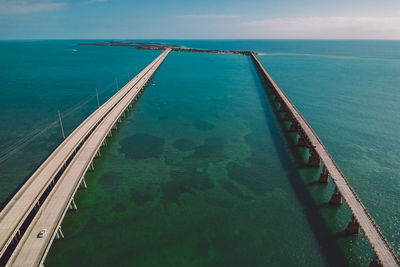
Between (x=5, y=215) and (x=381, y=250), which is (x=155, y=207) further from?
(x=381, y=250)

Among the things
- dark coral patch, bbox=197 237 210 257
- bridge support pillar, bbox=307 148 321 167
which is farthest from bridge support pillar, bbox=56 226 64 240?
bridge support pillar, bbox=307 148 321 167

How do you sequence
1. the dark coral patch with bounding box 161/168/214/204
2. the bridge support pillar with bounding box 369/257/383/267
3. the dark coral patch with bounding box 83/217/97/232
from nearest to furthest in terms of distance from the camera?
the bridge support pillar with bounding box 369/257/383/267 < the dark coral patch with bounding box 83/217/97/232 < the dark coral patch with bounding box 161/168/214/204

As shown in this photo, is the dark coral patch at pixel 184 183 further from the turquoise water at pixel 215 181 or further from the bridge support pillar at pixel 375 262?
the bridge support pillar at pixel 375 262

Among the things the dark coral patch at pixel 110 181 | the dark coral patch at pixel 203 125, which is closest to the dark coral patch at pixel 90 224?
the dark coral patch at pixel 110 181

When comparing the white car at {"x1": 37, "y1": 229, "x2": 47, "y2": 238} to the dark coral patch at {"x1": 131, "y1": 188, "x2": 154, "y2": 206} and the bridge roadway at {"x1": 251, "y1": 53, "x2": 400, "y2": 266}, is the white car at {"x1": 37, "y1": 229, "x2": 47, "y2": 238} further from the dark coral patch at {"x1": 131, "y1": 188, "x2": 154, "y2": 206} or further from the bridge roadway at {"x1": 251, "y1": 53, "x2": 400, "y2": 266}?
the bridge roadway at {"x1": 251, "y1": 53, "x2": 400, "y2": 266}

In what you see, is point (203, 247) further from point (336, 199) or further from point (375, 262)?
point (336, 199)

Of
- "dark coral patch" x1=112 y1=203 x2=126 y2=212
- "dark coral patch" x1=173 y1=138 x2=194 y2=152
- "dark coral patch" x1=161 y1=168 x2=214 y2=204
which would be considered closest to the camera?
"dark coral patch" x1=112 y1=203 x2=126 y2=212
